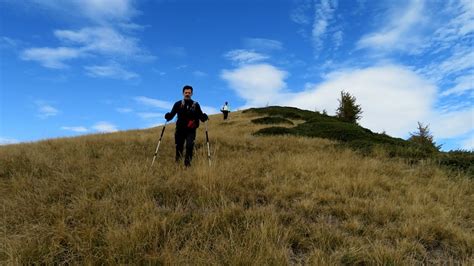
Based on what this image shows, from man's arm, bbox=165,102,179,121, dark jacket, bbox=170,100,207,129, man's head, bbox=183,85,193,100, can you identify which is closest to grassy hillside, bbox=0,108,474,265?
dark jacket, bbox=170,100,207,129

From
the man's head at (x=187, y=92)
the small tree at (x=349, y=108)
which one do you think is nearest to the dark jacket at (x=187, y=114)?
the man's head at (x=187, y=92)

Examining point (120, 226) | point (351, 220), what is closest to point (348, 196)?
point (351, 220)

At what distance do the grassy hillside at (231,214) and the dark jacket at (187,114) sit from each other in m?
1.14

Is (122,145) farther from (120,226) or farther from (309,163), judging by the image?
(120,226)

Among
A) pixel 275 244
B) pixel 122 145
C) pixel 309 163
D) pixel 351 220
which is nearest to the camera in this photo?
pixel 275 244

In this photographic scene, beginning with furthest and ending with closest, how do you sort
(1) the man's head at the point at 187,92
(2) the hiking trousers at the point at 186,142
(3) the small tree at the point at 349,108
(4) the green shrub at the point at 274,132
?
(3) the small tree at the point at 349,108
(4) the green shrub at the point at 274,132
(1) the man's head at the point at 187,92
(2) the hiking trousers at the point at 186,142

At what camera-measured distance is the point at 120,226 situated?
5.04 meters

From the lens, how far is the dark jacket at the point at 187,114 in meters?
10.2

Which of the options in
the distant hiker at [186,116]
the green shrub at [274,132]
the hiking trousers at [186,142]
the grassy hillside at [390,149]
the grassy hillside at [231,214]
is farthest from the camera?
the green shrub at [274,132]

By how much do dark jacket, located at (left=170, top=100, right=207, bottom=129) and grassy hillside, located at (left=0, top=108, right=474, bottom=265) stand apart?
1139mm

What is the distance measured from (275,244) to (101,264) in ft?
6.84

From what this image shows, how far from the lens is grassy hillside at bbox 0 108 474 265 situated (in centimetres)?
454

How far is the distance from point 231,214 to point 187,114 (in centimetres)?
497

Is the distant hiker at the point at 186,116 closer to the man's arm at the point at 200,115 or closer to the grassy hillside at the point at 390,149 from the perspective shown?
the man's arm at the point at 200,115
